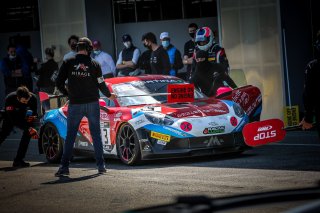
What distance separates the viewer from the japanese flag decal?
883cm

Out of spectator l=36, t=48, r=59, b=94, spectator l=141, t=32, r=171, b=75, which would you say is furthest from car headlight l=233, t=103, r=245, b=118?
spectator l=36, t=48, r=59, b=94

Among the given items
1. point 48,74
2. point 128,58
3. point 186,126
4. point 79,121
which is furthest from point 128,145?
point 48,74

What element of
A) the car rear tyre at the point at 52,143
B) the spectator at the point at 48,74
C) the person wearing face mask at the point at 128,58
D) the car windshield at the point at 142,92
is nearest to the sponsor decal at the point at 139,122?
the car windshield at the point at 142,92

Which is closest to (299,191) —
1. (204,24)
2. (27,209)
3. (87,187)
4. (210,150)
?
(27,209)

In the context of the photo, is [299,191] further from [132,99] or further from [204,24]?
A: [204,24]

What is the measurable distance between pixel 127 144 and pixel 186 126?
920 mm

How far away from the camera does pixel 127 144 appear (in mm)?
13297

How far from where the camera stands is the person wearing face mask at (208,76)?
54.5ft

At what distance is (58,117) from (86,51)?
2.65 meters

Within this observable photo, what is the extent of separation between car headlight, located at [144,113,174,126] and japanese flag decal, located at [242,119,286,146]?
3626mm

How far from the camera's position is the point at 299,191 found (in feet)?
12.0

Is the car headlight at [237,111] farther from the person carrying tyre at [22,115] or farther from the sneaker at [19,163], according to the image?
the sneaker at [19,163]

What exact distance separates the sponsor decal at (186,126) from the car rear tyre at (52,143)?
8.07ft

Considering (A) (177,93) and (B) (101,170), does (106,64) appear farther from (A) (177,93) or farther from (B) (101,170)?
(B) (101,170)
